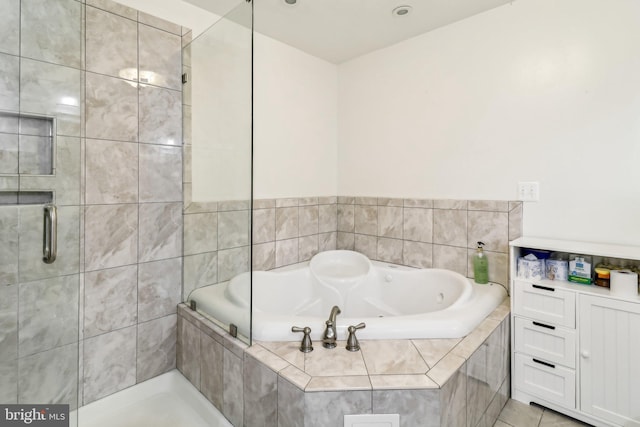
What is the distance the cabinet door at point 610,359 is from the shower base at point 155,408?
5.88 feet

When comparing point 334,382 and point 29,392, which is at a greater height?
point 334,382

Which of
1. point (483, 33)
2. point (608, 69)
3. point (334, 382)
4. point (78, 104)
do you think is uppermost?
point (483, 33)

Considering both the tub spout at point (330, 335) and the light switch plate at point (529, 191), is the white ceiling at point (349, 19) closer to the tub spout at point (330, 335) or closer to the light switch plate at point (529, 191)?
the light switch plate at point (529, 191)

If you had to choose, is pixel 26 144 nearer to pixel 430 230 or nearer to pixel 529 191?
pixel 430 230

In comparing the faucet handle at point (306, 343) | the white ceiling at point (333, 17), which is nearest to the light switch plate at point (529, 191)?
the white ceiling at point (333, 17)

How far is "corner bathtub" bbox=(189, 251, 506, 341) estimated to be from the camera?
1464mm

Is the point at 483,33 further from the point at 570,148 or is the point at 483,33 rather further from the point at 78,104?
the point at 78,104

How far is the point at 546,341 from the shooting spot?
1659 millimetres

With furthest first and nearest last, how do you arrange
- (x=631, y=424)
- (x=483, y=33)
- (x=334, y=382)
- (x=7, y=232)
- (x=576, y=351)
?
(x=483, y=33) < (x=576, y=351) < (x=631, y=424) < (x=7, y=232) < (x=334, y=382)

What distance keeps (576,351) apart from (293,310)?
1617 mm

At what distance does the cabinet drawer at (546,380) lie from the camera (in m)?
1.59

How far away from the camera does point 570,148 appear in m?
1.78

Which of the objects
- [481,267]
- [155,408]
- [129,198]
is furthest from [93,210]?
[481,267]

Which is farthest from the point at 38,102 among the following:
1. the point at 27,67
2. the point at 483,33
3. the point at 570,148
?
the point at 570,148
